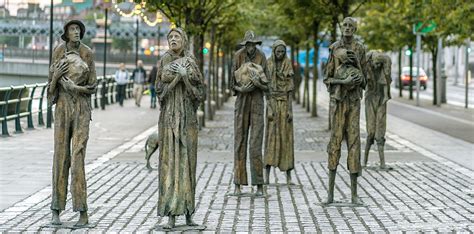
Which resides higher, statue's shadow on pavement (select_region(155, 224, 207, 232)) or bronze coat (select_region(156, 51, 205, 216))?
bronze coat (select_region(156, 51, 205, 216))

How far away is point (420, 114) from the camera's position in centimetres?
3819

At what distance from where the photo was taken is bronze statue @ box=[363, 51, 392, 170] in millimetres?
19281

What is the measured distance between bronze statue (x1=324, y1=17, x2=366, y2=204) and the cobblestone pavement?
54 centimetres

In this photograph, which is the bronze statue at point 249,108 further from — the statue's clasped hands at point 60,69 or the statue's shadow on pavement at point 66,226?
the statue's clasped hands at point 60,69

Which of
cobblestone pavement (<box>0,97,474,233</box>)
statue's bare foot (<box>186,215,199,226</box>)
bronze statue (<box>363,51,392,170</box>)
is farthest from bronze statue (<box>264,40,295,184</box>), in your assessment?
statue's bare foot (<box>186,215,199,226</box>)

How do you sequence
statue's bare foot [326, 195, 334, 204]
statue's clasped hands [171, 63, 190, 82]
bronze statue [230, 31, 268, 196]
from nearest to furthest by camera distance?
statue's clasped hands [171, 63, 190, 82]
statue's bare foot [326, 195, 334, 204]
bronze statue [230, 31, 268, 196]

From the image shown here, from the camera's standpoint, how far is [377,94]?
19.4m

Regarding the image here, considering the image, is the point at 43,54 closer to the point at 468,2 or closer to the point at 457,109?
the point at 457,109

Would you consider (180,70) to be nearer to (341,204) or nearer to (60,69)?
(60,69)

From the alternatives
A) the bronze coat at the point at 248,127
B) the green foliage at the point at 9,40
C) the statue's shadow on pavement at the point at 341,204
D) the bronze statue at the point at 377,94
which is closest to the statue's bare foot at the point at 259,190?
the bronze coat at the point at 248,127

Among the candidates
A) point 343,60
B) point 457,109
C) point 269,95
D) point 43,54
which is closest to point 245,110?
point 269,95

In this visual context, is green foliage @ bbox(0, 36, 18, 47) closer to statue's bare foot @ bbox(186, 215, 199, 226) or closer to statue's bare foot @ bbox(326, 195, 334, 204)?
statue's bare foot @ bbox(326, 195, 334, 204)

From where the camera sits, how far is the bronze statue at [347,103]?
14.2 meters

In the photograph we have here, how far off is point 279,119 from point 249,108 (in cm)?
161
